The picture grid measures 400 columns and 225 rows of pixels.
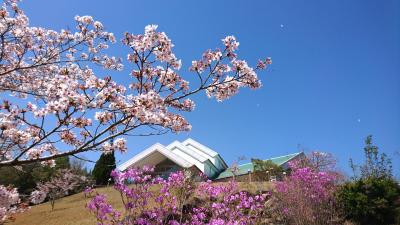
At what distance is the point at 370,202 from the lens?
1272cm

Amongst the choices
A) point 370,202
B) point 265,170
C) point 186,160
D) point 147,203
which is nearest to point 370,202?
point 370,202

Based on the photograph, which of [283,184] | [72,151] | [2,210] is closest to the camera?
[72,151]

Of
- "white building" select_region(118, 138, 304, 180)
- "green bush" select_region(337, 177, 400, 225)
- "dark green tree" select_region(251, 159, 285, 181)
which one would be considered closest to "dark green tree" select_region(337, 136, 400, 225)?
"green bush" select_region(337, 177, 400, 225)

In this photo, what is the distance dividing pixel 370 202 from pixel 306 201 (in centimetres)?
208

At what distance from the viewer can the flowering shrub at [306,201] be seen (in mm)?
12227

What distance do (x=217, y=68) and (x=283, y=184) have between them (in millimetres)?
8788

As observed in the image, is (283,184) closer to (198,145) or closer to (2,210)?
(2,210)

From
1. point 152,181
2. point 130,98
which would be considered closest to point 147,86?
point 130,98

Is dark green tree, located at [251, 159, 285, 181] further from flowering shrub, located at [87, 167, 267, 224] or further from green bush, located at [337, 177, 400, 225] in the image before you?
flowering shrub, located at [87, 167, 267, 224]

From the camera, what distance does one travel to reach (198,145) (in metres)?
35.5

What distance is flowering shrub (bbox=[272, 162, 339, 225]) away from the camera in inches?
481

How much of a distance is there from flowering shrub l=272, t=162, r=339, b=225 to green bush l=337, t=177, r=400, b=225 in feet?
1.53

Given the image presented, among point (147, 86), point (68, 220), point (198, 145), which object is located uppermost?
point (198, 145)

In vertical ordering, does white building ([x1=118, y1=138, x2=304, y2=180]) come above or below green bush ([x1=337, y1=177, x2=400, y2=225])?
above
